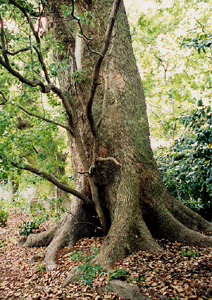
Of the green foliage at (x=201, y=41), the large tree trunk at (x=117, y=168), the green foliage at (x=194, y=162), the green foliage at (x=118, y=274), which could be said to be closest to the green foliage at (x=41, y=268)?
the large tree trunk at (x=117, y=168)

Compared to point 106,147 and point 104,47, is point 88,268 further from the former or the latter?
point 104,47

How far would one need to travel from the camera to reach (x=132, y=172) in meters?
3.70

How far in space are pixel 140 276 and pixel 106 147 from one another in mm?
2066

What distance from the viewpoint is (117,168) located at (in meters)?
3.77

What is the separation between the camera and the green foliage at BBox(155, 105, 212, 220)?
375cm

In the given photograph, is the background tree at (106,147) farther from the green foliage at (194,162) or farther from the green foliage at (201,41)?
the green foliage at (201,41)

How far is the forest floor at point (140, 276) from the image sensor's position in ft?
7.36

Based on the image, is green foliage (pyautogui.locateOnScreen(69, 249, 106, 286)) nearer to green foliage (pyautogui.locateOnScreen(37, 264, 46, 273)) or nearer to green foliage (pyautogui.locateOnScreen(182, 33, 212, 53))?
green foliage (pyautogui.locateOnScreen(37, 264, 46, 273))

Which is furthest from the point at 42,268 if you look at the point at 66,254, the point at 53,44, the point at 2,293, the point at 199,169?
the point at 53,44

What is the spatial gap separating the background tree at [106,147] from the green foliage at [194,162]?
73 cm

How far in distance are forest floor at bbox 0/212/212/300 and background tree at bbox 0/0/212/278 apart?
0.18 meters

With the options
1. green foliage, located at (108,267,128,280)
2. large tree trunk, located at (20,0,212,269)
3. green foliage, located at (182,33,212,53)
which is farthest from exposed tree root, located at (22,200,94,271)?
green foliage, located at (182,33,212,53)

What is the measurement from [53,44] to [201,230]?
13.4 ft

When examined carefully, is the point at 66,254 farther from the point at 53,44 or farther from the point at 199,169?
the point at 53,44
